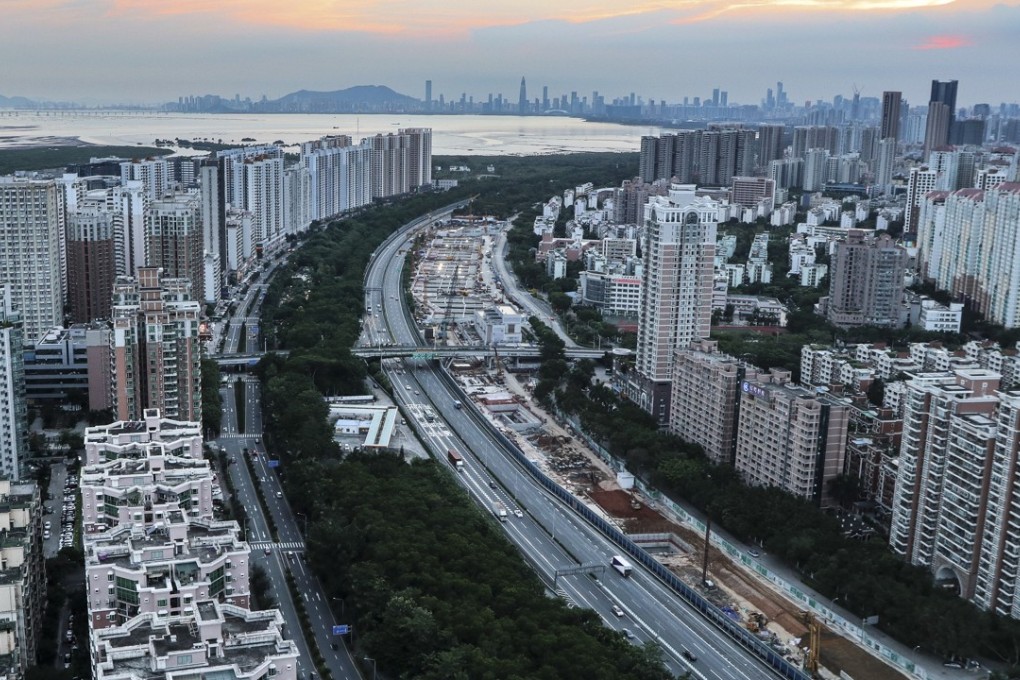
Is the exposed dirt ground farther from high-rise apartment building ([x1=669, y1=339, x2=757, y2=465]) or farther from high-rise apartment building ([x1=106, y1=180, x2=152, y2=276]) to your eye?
high-rise apartment building ([x1=106, y1=180, x2=152, y2=276])

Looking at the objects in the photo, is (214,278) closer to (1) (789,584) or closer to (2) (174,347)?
(2) (174,347)

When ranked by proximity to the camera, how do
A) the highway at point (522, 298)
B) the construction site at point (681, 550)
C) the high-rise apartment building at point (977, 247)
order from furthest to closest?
the highway at point (522, 298) → the high-rise apartment building at point (977, 247) → the construction site at point (681, 550)

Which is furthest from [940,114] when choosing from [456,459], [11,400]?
[11,400]

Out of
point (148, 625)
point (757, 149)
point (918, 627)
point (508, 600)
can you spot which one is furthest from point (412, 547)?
point (757, 149)

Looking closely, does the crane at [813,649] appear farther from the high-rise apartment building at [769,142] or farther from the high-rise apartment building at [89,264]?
the high-rise apartment building at [769,142]

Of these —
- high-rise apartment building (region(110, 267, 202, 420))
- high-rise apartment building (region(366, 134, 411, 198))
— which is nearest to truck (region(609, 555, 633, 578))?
high-rise apartment building (region(110, 267, 202, 420))

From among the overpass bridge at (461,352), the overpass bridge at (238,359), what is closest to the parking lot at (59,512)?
the overpass bridge at (238,359)

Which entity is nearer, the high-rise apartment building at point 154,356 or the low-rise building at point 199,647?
the low-rise building at point 199,647

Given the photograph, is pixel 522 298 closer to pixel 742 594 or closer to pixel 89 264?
pixel 89 264
